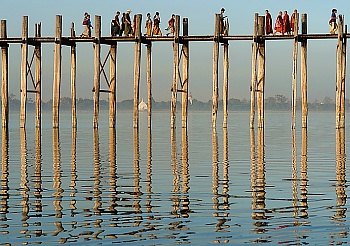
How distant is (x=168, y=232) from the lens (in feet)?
27.0

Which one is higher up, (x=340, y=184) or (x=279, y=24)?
(x=279, y=24)

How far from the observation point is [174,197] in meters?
10.8

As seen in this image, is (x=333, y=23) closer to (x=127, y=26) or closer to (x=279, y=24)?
(x=279, y=24)

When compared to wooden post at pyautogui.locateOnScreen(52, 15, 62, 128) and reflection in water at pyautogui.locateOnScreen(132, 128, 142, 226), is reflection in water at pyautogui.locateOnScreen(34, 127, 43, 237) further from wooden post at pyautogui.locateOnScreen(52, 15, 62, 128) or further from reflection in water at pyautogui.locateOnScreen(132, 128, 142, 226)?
wooden post at pyautogui.locateOnScreen(52, 15, 62, 128)

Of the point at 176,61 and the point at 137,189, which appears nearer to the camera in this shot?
the point at 137,189

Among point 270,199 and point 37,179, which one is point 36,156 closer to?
point 37,179

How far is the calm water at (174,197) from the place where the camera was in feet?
26.7

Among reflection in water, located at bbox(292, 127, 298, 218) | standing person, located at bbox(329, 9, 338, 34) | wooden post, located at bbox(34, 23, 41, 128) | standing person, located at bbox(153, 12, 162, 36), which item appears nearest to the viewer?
reflection in water, located at bbox(292, 127, 298, 218)

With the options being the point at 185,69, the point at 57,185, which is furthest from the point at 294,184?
the point at 185,69

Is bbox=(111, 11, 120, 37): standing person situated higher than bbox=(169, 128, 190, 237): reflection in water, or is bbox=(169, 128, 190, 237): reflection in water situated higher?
bbox=(111, 11, 120, 37): standing person

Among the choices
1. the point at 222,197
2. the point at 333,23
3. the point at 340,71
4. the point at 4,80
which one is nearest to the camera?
the point at 222,197

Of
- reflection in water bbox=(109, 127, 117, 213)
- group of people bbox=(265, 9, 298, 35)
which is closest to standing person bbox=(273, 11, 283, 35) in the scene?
group of people bbox=(265, 9, 298, 35)

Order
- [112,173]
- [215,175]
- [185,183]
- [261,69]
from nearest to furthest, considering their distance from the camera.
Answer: [185,183] → [215,175] → [112,173] → [261,69]

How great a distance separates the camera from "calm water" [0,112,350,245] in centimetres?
815
